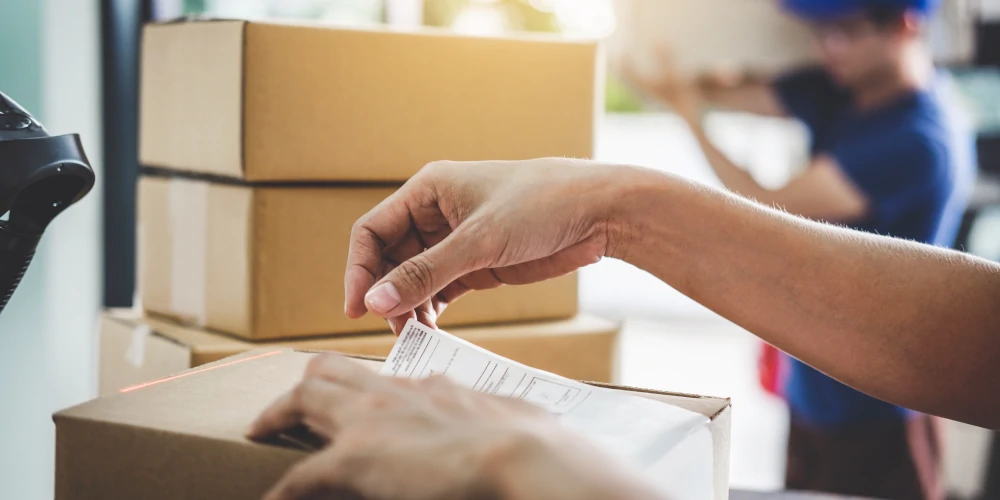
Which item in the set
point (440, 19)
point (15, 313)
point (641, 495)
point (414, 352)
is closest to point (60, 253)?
point (15, 313)

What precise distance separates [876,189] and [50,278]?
1.47 metres

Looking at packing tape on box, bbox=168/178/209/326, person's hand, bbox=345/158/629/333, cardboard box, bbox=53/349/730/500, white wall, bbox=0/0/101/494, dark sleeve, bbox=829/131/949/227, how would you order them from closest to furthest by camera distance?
cardboard box, bbox=53/349/730/500 → person's hand, bbox=345/158/629/333 → packing tape on box, bbox=168/178/209/326 → white wall, bbox=0/0/101/494 → dark sleeve, bbox=829/131/949/227

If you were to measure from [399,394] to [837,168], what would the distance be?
1.37 metres

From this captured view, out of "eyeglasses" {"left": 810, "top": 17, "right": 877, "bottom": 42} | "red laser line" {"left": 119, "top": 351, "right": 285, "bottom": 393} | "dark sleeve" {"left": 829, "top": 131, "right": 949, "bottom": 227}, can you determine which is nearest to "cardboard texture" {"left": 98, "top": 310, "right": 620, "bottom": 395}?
"red laser line" {"left": 119, "top": 351, "right": 285, "bottom": 393}

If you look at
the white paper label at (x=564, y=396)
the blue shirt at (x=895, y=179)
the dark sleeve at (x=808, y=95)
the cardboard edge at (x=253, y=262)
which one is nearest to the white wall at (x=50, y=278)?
the cardboard edge at (x=253, y=262)

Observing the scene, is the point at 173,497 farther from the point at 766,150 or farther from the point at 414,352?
the point at 766,150

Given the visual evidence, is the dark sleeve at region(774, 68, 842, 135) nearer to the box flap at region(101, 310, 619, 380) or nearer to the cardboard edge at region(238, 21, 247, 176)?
the box flap at region(101, 310, 619, 380)

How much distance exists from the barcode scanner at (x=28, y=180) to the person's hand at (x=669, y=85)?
1505 mm

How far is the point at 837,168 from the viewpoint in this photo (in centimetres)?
166

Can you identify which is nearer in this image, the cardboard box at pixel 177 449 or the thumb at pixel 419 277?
the cardboard box at pixel 177 449

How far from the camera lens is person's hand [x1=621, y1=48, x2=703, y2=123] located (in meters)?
2.00

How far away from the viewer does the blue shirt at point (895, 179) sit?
1.62m

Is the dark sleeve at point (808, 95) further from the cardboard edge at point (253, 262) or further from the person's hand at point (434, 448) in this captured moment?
the person's hand at point (434, 448)

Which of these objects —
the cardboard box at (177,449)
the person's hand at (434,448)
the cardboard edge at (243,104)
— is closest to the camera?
the person's hand at (434,448)
